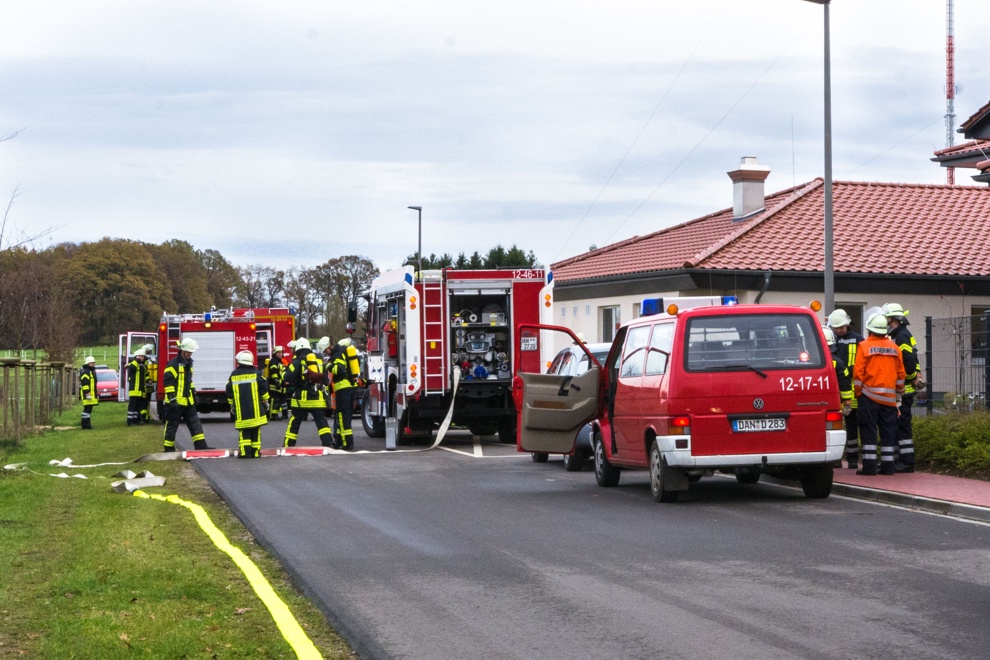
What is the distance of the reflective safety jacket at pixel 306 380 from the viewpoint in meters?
21.4

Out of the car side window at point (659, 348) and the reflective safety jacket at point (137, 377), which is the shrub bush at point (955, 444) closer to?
the car side window at point (659, 348)

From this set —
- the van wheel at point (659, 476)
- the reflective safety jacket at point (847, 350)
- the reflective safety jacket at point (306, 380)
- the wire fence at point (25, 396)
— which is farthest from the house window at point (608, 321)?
the van wheel at point (659, 476)

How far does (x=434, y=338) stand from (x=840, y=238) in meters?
13.4

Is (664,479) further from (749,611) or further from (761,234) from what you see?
(761,234)

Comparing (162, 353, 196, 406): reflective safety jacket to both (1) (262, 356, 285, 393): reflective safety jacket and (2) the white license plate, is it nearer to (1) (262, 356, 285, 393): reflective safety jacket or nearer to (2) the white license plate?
(1) (262, 356, 285, 393): reflective safety jacket

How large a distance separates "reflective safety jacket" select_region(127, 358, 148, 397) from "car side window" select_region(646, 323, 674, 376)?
68.1 feet

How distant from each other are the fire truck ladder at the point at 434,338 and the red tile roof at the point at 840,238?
28.1 ft

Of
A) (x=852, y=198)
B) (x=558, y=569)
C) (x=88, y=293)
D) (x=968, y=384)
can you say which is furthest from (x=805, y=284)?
(x=88, y=293)

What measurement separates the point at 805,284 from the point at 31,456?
1715cm

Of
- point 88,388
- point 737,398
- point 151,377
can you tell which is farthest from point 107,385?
point 737,398

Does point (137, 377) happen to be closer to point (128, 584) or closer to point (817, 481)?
point (817, 481)

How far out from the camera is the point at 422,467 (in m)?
18.9

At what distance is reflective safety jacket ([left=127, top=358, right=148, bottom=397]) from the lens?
32.4m

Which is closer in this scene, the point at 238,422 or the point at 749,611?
the point at 749,611
